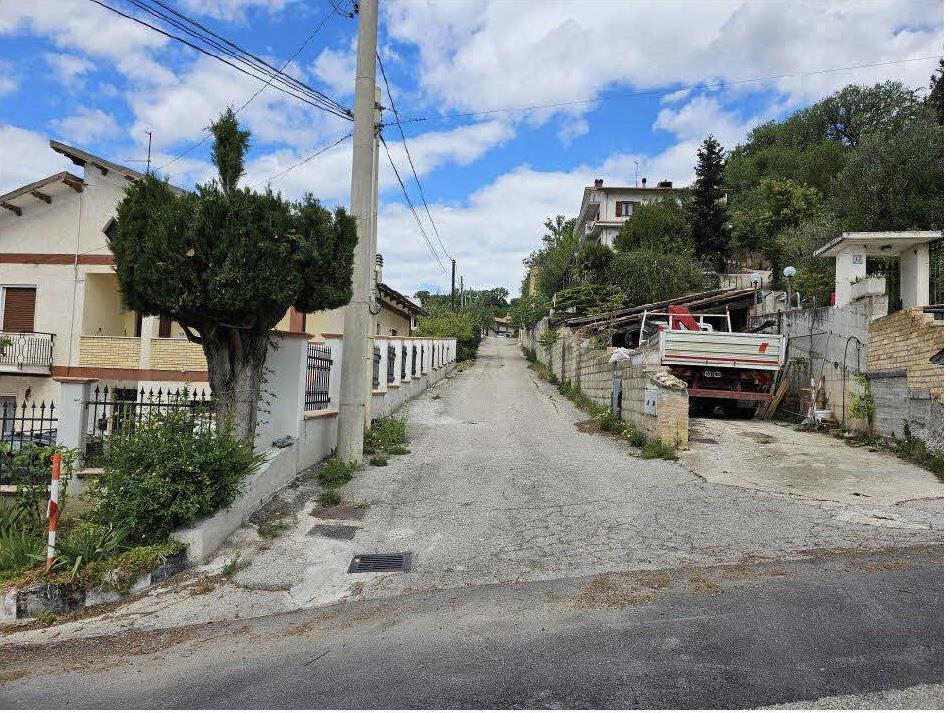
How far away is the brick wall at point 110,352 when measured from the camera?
1562 centimetres

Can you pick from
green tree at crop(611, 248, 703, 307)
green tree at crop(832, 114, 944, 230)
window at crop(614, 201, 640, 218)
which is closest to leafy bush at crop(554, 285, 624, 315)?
green tree at crop(611, 248, 703, 307)

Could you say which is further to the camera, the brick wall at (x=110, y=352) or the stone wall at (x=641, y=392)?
the brick wall at (x=110, y=352)

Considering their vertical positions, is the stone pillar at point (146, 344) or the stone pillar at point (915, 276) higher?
the stone pillar at point (915, 276)

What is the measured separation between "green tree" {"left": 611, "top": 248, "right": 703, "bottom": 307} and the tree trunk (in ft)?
78.5

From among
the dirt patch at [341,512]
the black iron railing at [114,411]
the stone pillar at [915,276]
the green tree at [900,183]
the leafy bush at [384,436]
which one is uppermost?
the green tree at [900,183]

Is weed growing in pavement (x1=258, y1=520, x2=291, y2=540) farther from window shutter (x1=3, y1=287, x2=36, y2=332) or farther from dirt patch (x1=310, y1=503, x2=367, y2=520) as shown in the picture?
window shutter (x1=3, y1=287, x2=36, y2=332)

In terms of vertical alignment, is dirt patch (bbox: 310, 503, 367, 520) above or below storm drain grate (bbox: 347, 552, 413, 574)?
above

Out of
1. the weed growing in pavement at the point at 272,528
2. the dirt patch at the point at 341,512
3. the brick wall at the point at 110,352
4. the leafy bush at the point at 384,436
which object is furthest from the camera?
the brick wall at the point at 110,352

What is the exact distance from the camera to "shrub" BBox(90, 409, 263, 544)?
5777mm

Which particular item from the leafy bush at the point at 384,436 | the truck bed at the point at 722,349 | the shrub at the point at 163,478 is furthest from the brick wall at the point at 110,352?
the truck bed at the point at 722,349

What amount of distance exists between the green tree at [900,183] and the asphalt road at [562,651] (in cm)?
2392

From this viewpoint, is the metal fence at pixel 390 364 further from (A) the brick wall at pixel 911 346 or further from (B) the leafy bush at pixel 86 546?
(A) the brick wall at pixel 911 346

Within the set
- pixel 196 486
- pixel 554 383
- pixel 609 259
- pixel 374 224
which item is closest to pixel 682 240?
pixel 609 259

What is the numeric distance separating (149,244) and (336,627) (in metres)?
3.97
